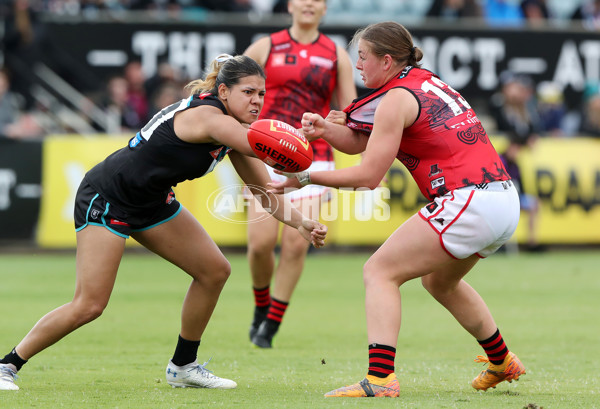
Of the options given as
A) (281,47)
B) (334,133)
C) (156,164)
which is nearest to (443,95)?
(334,133)

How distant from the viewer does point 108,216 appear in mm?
A: 5605

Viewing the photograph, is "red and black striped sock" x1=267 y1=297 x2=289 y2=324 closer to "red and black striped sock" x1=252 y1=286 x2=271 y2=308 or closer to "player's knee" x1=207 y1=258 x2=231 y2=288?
"red and black striped sock" x1=252 y1=286 x2=271 y2=308

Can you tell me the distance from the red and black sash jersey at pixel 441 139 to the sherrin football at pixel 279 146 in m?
0.49

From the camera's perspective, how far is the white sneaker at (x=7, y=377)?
5645 millimetres

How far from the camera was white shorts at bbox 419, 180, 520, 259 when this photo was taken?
527cm

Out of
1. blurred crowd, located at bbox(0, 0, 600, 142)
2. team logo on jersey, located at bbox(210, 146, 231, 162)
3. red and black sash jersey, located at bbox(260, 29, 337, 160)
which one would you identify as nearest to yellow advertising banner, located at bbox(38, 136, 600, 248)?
blurred crowd, located at bbox(0, 0, 600, 142)

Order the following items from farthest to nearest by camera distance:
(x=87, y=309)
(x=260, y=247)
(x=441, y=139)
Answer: (x=260, y=247), (x=87, y=309), (x=441, y=139)

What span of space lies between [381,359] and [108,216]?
1806 millimetres

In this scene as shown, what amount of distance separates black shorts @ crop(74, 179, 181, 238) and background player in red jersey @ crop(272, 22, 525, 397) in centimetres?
87

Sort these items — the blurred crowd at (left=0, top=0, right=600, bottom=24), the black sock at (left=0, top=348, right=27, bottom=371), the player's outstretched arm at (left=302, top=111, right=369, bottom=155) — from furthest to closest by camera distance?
1. the blurred crowd at (left=0, top=0, right=600, bottom=24)
2. the black sock at (left=0, top=348, right=27, bottom=371)
3. the player's outstretched arm at (left=302, top=111, right=369, bottom=155)

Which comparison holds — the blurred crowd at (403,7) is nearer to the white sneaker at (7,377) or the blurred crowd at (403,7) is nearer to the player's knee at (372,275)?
the white sneaker at (7,377)

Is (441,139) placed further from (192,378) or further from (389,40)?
(192,378)

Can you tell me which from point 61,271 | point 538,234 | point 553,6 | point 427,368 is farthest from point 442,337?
point 553,6

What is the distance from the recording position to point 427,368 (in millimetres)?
6668
